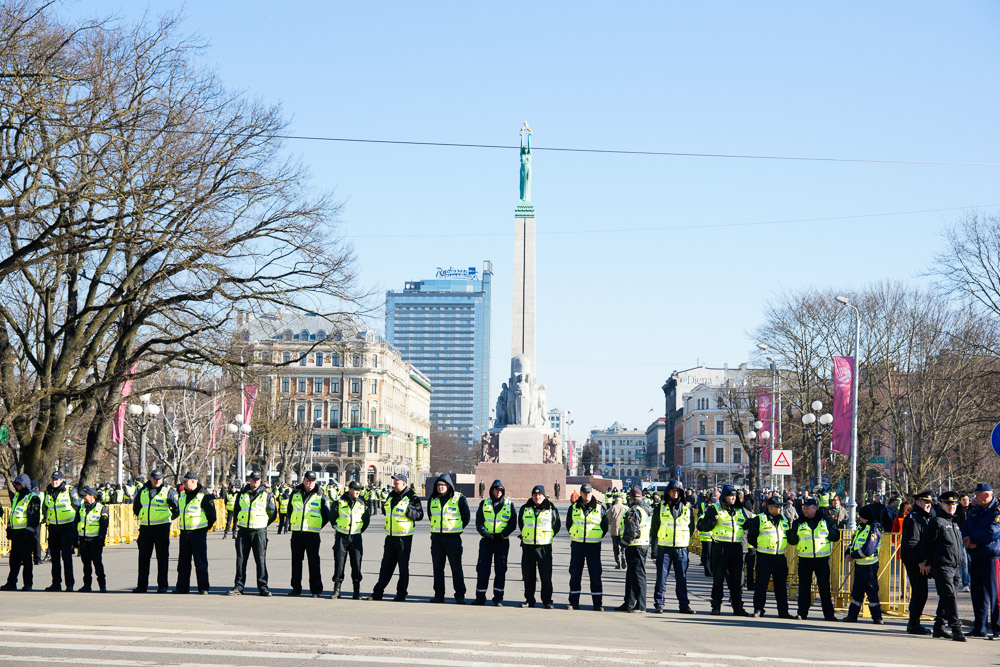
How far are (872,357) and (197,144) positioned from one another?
113 ft

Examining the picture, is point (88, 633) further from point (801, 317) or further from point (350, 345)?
point (801, 317)

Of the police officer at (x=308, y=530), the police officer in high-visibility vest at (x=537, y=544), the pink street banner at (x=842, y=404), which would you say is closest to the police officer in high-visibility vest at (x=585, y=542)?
the police officer in high-visibility vest at (x=537, y=544)

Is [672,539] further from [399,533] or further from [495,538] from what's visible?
[399,533]

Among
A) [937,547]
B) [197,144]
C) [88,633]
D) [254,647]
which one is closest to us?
[254,647]

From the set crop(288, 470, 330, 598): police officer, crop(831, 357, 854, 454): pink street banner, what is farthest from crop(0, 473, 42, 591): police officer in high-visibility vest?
crop(831, 357, 854, 454): pink street banner

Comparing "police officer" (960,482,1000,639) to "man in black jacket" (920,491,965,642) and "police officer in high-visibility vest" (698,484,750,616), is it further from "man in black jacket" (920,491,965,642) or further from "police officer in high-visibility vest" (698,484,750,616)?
"police officer in high-visibility vest" (698,484,750,616)

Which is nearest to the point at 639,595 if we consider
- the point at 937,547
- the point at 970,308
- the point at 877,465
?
the point at 937,547

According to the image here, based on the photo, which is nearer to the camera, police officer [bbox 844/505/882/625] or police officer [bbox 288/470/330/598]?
police officer [bbox 844/505/882/625]

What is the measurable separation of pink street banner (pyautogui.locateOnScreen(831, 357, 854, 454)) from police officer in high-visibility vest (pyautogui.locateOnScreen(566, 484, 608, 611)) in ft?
50.4

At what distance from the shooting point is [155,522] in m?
16.3

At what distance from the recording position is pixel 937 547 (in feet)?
43.3

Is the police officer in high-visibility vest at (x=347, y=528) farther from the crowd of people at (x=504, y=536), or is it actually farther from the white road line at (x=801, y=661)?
the white road line at (x=801, y=661)

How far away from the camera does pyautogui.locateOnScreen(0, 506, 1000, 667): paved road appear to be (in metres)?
10.4

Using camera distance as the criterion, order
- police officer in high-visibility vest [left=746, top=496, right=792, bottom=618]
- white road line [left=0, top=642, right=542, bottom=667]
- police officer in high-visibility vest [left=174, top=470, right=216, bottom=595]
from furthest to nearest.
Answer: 1. police officer in high-visibility vest [left=174, top=470, right=216, bottom=595]
2. police officer in high-visibility vest [left=746, top=496, right=792, bottom=618]
3. white road line [left=0, top=642, right=542, bottom=667]
